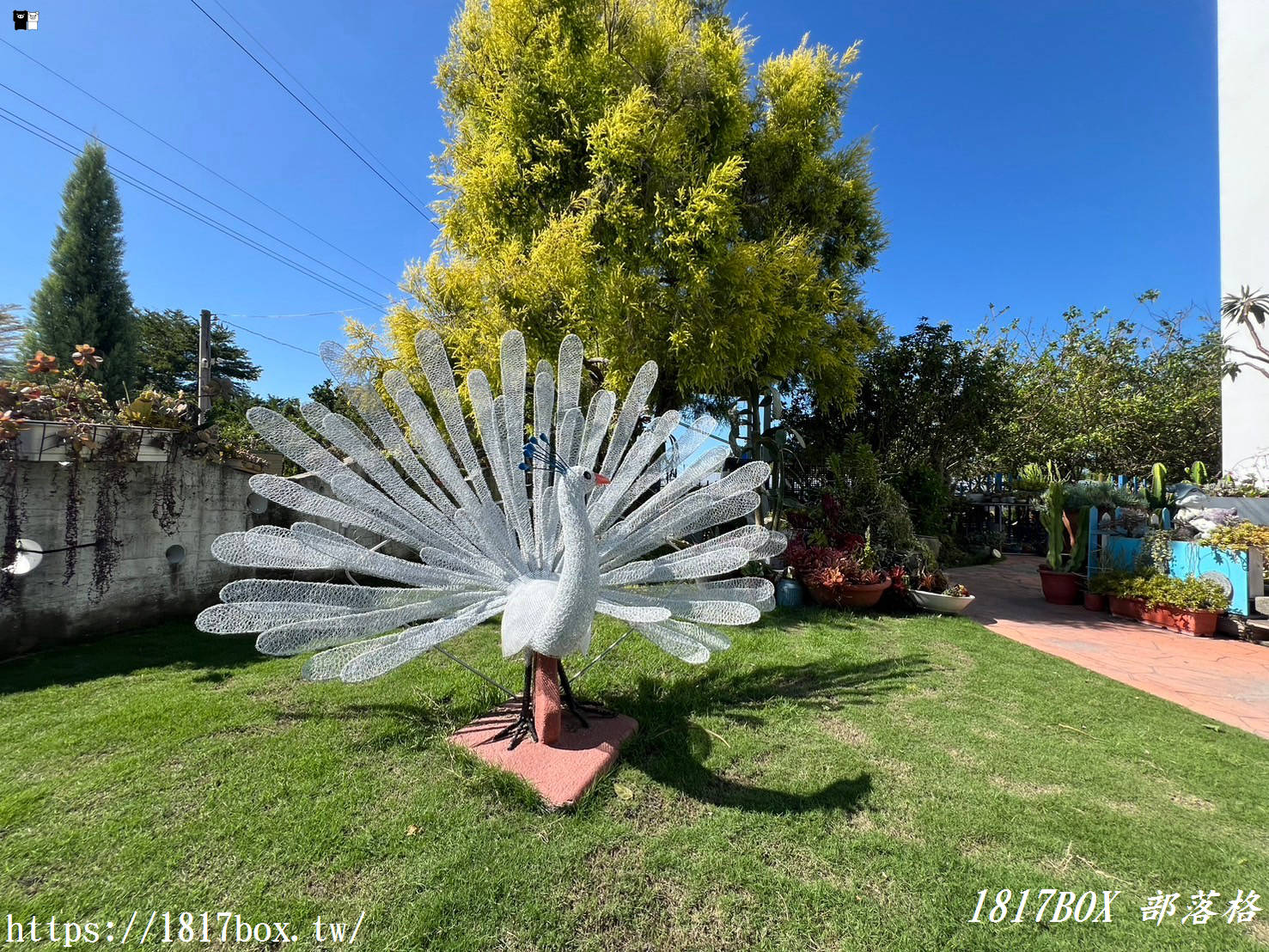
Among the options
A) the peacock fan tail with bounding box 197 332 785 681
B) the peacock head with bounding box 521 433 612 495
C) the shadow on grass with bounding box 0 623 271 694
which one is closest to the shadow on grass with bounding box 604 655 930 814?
the peacock fan tail with bounding box 197 332 785 681

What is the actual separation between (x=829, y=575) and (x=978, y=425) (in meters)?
6.25

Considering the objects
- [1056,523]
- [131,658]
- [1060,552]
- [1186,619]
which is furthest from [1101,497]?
[131,658]

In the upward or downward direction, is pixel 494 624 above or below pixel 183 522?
below

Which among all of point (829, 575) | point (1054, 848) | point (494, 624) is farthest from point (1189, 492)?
point (494, 624)

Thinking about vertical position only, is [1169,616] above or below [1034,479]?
below

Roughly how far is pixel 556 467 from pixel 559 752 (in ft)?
4.48

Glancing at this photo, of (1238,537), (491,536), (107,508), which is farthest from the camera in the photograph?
(1238,537)

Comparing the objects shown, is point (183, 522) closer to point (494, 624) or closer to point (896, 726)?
point (494, 624)

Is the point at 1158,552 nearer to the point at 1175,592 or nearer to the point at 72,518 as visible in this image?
the point at 1175,592

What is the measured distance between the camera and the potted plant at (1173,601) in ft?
17.4

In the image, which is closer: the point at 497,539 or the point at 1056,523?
the point at 497,539

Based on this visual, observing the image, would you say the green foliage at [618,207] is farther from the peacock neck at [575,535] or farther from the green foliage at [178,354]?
the green foliage at [178,354]

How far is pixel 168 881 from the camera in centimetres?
169

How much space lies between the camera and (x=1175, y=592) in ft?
18.1
